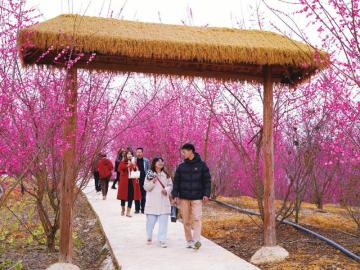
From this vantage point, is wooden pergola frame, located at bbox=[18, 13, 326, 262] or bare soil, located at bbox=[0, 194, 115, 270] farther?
bare soil, located at bbox=[0, 194, 115, 270]

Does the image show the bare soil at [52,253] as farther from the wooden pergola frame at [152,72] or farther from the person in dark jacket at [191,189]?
the person in dark jacket at [191,189]

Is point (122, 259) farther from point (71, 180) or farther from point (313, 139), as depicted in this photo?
point (313, 139)

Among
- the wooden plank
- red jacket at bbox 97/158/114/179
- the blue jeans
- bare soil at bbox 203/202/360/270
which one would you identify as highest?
the wooden plank

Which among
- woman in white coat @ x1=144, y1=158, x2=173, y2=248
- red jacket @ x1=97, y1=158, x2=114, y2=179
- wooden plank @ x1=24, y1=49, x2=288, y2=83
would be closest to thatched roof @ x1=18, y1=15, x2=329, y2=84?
wooden plank @ x1=24, y1=49, x2=288, y2=83

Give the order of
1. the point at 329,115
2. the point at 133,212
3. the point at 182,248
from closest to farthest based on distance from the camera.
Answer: the point at 182,248, the point at 329,115, the point at 133,212

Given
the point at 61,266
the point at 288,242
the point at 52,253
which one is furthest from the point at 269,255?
the point at 52,253

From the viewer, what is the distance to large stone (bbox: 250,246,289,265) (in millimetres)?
7141

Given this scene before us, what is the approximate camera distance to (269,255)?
7.20m

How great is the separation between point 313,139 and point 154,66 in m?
4.02

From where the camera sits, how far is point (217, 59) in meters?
6.68

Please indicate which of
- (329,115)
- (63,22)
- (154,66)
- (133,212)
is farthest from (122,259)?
(133,212)

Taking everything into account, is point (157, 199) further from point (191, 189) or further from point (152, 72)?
point (152, 72)

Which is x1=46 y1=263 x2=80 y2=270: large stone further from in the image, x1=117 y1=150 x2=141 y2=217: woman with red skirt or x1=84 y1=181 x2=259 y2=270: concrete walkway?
x1=117 y1=150 x2=141 y2=217: woman with red skirt

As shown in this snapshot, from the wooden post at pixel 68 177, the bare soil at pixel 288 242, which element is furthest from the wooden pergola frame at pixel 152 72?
the bare soil at pixel 288 242
